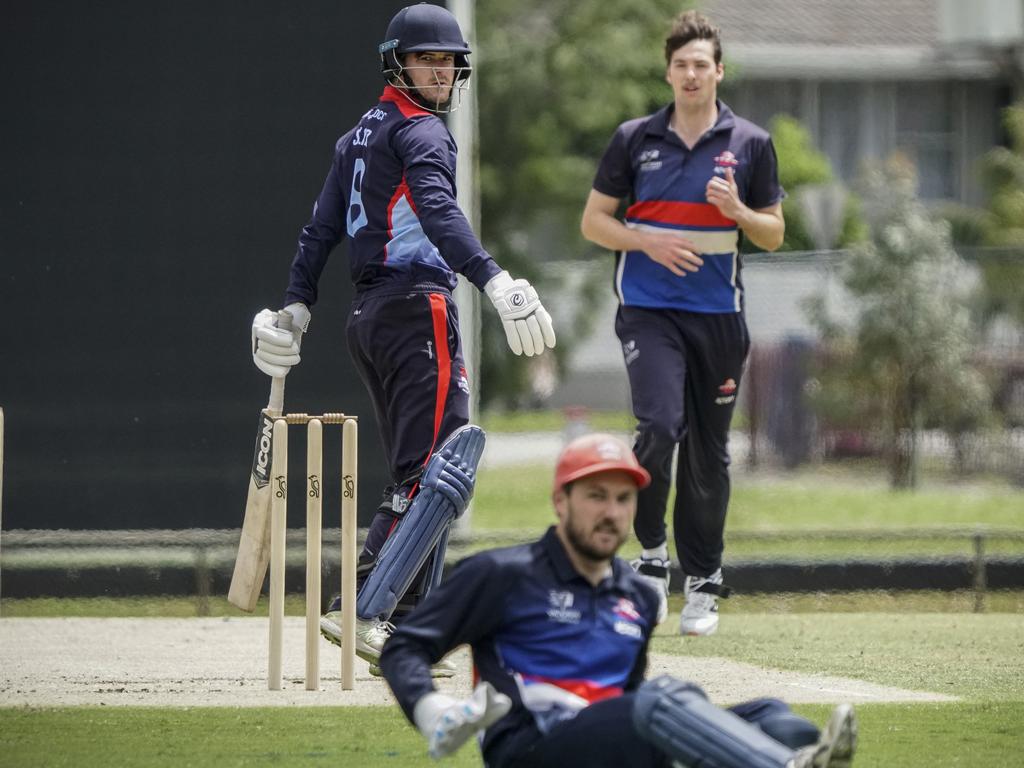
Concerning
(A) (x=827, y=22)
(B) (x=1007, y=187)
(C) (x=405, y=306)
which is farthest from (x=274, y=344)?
(A) (x=827, y=22)

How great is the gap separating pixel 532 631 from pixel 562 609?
0.24 ft

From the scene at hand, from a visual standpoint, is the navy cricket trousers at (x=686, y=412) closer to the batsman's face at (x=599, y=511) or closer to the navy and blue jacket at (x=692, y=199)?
the navy and blue jacket at (x=692, y=199)

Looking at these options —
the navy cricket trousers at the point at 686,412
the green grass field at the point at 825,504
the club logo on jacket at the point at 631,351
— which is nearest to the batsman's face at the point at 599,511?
the navy cricket trousers at the point at 686,412

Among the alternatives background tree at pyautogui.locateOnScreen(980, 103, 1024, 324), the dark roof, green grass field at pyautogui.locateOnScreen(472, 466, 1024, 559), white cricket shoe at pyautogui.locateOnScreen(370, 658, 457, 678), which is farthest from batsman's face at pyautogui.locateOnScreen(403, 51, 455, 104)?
the dark roof

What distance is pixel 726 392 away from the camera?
23.3 feet

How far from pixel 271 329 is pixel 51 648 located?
4.80ft

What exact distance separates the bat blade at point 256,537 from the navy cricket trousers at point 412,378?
1.02 ft

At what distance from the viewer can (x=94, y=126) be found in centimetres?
840

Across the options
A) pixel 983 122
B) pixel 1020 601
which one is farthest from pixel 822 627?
pixel 983 122

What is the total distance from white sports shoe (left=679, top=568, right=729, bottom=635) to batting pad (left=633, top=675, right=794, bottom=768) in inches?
135

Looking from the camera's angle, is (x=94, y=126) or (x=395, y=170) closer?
(x=395, y=170)

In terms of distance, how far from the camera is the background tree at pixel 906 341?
14570 millimetres

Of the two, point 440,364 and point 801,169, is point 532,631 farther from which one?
point 801,169

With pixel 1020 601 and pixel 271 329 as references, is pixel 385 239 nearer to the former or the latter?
pixel 271 329
